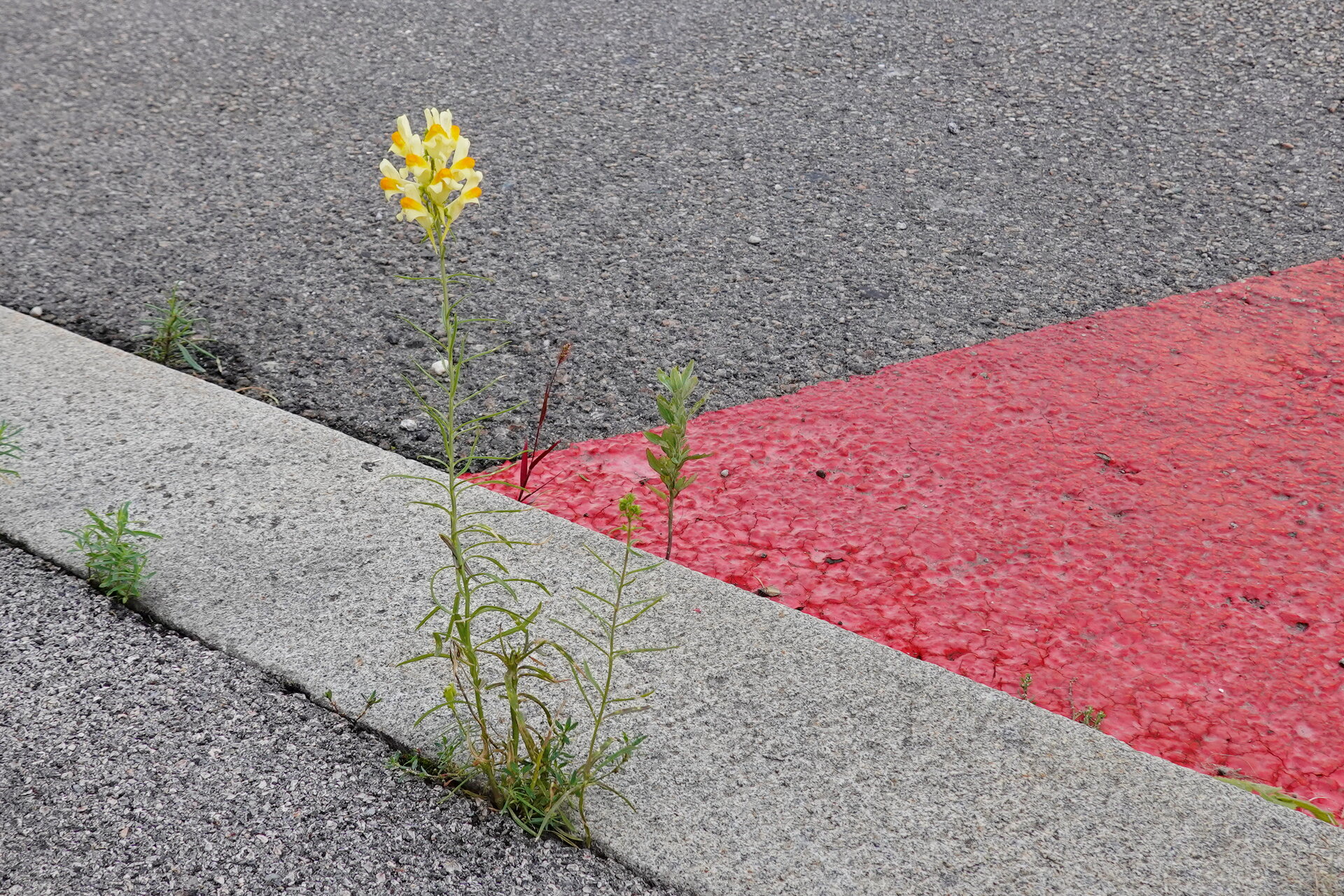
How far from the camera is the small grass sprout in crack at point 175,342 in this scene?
2938mm

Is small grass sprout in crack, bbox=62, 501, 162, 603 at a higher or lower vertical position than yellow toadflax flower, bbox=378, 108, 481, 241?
lower

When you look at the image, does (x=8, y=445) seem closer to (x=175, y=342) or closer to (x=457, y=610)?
(x=175, y=342)

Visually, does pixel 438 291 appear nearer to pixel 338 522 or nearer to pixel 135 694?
pixel 338 522

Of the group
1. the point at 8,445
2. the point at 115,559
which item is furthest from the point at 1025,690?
the point at 8,445

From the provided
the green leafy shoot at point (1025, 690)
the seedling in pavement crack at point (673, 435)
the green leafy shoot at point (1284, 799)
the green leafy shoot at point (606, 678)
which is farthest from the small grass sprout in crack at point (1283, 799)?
the seedling in pavement crack at point (673, 435)

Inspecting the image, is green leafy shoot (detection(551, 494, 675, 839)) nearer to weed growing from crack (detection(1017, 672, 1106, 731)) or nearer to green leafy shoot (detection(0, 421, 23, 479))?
weed growing from crack (detection(1017, 672, 1106, 731))

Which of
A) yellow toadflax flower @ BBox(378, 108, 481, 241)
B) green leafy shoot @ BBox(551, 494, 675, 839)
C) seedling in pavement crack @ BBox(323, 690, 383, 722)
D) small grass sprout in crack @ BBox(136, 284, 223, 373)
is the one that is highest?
yellow toadflax flower @ BBox(378, 108, 481, 241)

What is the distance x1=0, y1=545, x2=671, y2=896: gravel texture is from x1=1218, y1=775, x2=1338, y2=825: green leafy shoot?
3.38ft

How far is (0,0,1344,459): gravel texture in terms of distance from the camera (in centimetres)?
319

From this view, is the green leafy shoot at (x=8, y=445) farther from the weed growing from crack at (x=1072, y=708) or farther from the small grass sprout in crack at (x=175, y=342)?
the weed growing from crack at (x=1072, y=708)

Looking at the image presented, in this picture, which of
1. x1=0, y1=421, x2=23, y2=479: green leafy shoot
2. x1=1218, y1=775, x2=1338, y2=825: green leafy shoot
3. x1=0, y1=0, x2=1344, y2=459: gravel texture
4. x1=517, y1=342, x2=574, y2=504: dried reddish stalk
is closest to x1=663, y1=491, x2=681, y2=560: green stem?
x1=517, y1=342, x2=574, y2=504: dried reddish stalk

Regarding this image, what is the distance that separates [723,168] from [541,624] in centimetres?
260

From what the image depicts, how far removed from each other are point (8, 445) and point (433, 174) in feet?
5.21

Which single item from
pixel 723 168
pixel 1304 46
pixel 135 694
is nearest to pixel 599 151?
pixel 723 168
